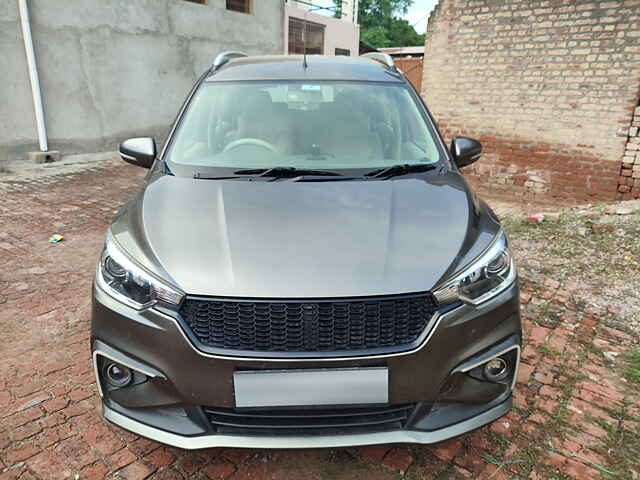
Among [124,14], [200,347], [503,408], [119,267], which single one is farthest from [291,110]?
[124,14]

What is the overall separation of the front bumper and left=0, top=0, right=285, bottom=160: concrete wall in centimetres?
811

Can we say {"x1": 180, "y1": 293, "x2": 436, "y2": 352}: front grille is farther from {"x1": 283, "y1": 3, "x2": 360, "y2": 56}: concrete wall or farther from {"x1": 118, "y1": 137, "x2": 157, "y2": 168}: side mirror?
{"x1": 283, "y1": 3, "x2": 360, "y2": 56}: concrete wall

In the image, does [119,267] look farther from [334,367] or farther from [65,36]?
[65,36]

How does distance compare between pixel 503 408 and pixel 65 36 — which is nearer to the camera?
pixel 503 408

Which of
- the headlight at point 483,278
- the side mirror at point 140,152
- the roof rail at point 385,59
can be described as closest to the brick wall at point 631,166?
the roof rail at point 385,59

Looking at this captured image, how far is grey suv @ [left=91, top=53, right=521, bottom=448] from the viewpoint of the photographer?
69.3 inches

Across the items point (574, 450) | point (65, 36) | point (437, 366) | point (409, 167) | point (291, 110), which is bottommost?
point (574, 450)

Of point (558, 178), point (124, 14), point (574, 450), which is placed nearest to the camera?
point (574, 450)

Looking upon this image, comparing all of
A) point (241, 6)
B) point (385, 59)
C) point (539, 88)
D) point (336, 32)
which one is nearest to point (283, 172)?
point (385, 59)

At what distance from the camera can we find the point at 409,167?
2678 mm

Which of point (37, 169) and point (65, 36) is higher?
point (65, 36)

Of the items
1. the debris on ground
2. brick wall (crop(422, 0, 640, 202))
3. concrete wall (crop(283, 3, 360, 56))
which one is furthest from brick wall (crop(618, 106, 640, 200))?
concrete wall (crop(283, 3, 360, 56))

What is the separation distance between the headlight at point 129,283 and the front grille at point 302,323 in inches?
4.2

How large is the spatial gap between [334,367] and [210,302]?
52 centimetres
